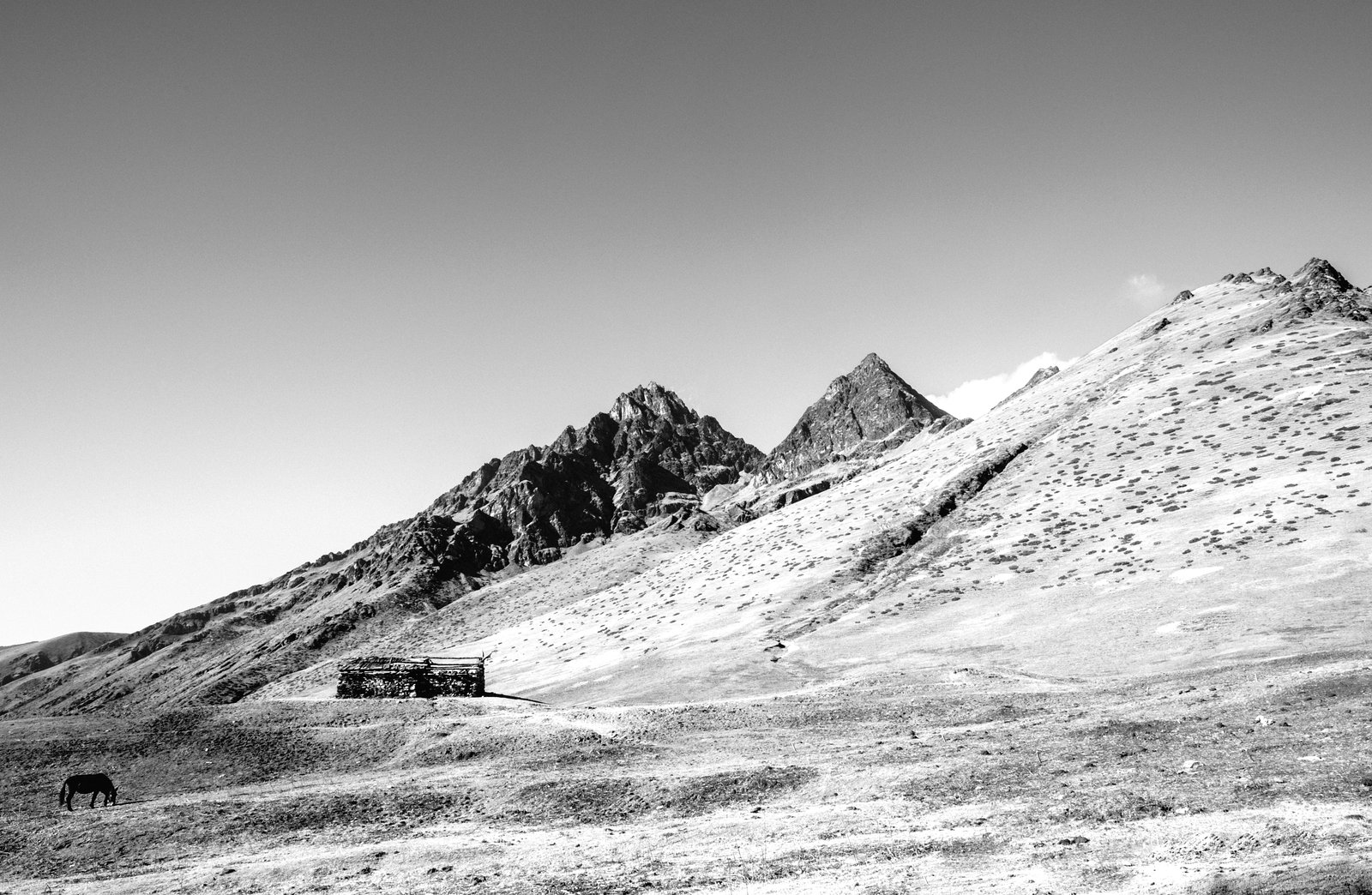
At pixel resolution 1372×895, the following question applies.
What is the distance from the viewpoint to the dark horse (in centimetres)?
2372

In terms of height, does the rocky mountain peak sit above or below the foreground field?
above

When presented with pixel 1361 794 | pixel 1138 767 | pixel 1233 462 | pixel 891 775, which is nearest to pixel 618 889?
pixel 891 775

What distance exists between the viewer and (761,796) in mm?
21125

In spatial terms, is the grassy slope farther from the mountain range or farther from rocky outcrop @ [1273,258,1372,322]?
rocky outcrop @ [1273,258,1372,322]

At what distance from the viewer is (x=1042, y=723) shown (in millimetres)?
25453

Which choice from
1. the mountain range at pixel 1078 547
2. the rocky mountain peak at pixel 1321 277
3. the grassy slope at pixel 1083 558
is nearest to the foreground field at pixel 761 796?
the grassy slope at pixel 1083 558

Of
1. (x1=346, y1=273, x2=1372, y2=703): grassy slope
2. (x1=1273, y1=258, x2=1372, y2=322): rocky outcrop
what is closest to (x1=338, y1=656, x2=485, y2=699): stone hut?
(x1=346, y1=273, x2=1372, y2=703): grassy slope

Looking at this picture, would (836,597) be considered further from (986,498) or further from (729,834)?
(729,834)

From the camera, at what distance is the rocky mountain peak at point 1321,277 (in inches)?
3610

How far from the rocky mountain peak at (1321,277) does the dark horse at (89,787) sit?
115 meters

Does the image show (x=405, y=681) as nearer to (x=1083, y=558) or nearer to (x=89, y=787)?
(x=89, y=787)

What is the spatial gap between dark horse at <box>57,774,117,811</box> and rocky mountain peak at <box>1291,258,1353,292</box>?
115 m

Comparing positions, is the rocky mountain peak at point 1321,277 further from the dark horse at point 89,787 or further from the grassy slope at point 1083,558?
the dark horse at point 89,787

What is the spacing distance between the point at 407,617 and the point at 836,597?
144 m
